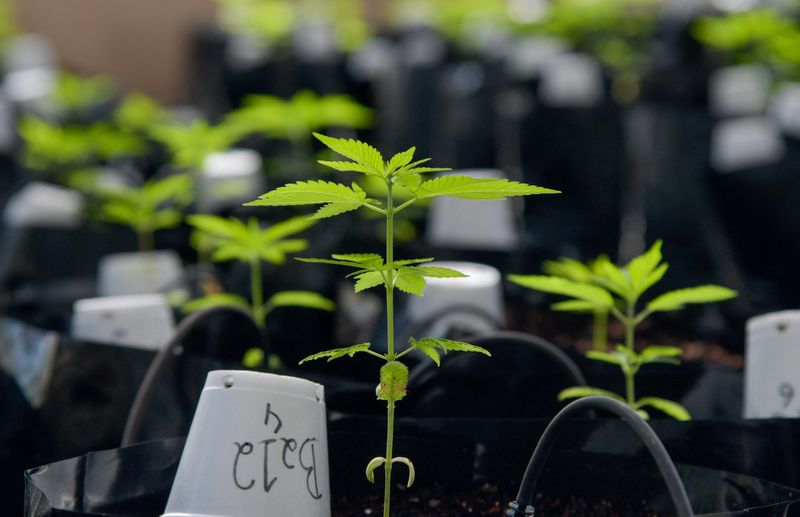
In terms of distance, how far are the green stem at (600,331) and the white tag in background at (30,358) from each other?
3.02 ft

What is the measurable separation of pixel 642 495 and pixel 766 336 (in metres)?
0.33

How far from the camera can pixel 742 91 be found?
3416 millimetres

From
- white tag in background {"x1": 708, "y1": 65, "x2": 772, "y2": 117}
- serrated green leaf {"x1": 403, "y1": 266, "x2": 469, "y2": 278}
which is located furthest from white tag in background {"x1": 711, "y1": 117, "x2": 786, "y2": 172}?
serrated green leaf {"x1": 403, "y1": 266, "x2": 469, "y2": 278}

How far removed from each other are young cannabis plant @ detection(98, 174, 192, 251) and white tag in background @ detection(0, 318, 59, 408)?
17.4 inches

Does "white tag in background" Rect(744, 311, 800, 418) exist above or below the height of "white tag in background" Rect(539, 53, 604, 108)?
→ below

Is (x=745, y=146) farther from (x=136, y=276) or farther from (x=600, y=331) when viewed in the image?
(x=136, y=276)

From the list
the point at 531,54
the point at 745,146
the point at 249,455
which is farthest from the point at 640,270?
the point at 531,54

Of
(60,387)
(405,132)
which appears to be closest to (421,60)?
(405,132)

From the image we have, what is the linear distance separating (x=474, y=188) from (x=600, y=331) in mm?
1103

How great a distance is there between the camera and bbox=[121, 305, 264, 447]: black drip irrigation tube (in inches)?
43.7

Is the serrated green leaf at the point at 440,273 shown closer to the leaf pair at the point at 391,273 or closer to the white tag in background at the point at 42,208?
the leaf pair at the point at 391,273

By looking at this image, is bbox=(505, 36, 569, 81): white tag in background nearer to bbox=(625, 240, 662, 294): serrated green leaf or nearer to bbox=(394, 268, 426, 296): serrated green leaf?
bbox=(625, 240, 662, 294): serrated green leaf

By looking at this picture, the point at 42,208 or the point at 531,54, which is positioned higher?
the point at 531,54

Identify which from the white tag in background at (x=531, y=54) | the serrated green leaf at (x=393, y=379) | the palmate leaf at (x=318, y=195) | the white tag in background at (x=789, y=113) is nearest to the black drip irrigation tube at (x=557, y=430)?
the serrated green leaf at (x=393, y=379)
